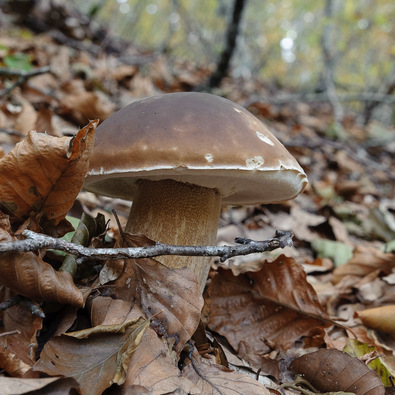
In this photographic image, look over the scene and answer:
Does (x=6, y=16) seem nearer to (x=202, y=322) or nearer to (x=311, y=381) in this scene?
(x=202, y=322)

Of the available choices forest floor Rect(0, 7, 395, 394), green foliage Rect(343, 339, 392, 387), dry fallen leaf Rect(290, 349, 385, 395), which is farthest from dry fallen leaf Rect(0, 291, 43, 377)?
green foliage Rect(343, 339, 392, 387)

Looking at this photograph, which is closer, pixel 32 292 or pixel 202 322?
pixel 32 292

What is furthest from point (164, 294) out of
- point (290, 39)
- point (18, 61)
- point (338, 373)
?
point (290, 39)

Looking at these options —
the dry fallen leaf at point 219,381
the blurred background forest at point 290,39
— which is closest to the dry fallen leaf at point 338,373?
the dry fallen leaf at point 219,381

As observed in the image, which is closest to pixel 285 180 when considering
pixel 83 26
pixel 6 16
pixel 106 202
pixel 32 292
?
pixel 32 292

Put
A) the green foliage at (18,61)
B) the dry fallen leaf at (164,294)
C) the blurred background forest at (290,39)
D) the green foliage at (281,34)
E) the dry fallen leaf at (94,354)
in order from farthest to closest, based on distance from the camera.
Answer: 1. the green foliage at (281,34)
2. the blurred background forest at (290,39)
3. the green foliage at (18,61)
4. the dry fallen leaf at (164,294)
5. the dry fallen leaf at (94,354)

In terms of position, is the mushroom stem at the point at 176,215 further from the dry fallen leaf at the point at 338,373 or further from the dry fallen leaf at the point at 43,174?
the dry fallen leaf at the point at 338,373
